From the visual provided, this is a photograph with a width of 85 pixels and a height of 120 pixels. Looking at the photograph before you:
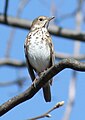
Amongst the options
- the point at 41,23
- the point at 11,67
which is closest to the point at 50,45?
the point at 41,23

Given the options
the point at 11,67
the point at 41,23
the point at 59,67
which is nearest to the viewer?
the point at 59,67

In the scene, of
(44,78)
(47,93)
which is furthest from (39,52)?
(44,78)

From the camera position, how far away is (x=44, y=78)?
2.86 meters

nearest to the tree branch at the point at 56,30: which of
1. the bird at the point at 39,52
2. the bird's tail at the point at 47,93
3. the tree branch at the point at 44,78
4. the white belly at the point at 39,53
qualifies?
the bird at the point at 39,52

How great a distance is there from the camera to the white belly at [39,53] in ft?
14.6

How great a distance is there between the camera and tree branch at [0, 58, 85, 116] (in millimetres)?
2645

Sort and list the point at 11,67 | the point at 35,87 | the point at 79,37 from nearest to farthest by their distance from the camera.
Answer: the point at 35,87, the point at 79,37, the point at 11,67

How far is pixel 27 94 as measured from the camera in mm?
2914

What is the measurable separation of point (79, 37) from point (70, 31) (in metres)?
0.20

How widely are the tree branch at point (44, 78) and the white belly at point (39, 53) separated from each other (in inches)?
59.6

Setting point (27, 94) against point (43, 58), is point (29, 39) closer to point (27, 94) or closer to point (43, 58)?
point (43, 58)

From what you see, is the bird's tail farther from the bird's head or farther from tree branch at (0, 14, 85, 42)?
tree branch at (0, 14, 85, 42)

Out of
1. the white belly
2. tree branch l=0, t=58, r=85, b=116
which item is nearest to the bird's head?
the white belly

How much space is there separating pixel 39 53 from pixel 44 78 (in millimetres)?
1616
